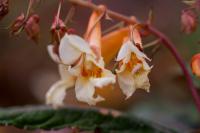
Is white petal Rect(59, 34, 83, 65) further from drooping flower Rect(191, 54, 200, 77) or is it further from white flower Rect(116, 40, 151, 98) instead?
drooping flower Rect(191, 54, 200, 77)

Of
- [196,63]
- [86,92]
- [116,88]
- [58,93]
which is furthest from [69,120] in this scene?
[116,88]

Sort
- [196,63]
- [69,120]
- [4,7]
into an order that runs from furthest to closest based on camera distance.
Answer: [69,120]
[196,63]
[4,7]

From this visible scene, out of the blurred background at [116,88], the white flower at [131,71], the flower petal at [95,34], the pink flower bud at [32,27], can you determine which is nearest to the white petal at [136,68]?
the white flower at [131,71]

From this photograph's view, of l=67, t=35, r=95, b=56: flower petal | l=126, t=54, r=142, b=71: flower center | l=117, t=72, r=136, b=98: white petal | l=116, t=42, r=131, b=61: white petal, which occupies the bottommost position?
l=117, t=72, r=136, b=98: white petal

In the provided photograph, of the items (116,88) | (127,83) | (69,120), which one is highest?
(127,83)

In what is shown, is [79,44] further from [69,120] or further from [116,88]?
[116,88]

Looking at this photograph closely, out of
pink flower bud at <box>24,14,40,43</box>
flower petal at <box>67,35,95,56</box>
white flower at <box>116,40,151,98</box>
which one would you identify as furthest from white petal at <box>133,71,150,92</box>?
pink flower bud at <box>24,14,40,43</box>
